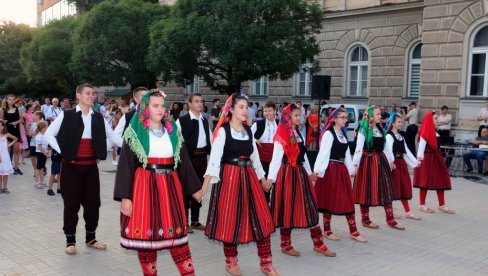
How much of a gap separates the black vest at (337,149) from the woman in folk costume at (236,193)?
1536 mm

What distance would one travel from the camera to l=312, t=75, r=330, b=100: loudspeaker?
53.4 feet

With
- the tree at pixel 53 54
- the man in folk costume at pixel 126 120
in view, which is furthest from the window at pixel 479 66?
the tree at pixel 53 54

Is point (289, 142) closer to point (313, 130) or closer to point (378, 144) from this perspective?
point (378, 144)

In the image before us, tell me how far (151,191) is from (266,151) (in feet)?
12.3

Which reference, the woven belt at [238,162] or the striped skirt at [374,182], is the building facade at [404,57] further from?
the woven belt at [238,162]

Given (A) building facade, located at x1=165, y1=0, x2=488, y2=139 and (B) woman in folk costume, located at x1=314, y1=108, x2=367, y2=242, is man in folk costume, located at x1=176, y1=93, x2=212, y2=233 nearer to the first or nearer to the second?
(B) woman in folk costume, located at x1=314, y1=108, x2=367, y2=242

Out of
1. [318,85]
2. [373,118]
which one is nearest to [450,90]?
[318,85]

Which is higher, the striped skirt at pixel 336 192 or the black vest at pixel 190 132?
the black vest at pixel 190 132

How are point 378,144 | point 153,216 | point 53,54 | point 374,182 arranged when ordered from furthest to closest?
1. point 53,54
2. point 378,144
3. point 374,182
4. point 153,216

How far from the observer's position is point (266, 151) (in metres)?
7.91

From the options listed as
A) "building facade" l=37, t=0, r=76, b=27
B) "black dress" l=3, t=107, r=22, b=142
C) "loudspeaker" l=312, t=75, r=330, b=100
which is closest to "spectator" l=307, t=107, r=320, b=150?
"loudspeaker" l=312, t=75, r=330, b=100

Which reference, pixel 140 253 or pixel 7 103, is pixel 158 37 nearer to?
pixel 7 103

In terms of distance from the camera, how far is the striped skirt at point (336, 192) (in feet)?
21.3

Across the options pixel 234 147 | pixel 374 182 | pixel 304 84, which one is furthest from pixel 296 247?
pixel 304 84
